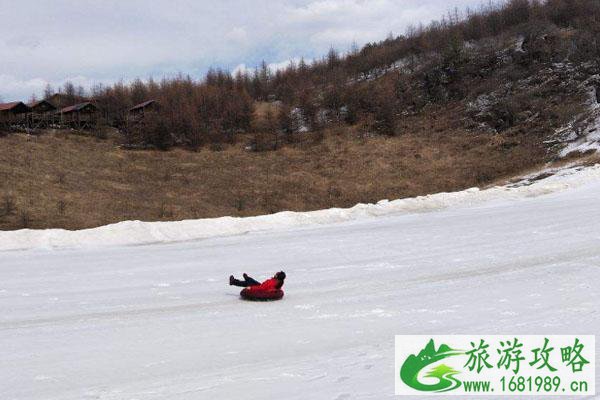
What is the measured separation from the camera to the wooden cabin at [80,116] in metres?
51.4

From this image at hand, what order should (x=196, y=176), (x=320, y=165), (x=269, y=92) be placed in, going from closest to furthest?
(x=196, y=176), (x=320, y=165), (x=269, y=92)

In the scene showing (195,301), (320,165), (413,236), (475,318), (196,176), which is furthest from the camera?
(320,165)

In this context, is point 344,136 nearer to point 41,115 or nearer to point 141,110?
point 141,110

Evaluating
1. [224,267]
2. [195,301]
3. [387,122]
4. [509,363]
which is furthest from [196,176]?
[509,363]

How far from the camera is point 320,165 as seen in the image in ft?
122

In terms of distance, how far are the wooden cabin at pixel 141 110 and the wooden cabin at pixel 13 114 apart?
9364 mm

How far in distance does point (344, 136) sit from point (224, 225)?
111 feet

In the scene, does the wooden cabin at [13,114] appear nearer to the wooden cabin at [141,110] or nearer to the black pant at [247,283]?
the wooden cabin at [141,110]

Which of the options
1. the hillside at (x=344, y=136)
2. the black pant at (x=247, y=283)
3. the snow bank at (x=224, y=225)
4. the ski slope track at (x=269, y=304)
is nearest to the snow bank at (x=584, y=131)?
the hillside at (x=344, y=136)

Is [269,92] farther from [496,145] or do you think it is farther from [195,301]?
[195,301]

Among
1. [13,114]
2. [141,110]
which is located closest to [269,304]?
[13,114]

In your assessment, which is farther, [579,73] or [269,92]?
[269,92]

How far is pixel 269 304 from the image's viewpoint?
7.05 m

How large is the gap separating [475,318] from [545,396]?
1942 millimetres
